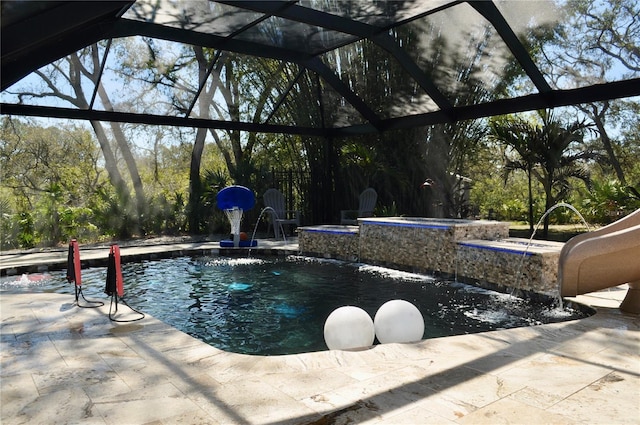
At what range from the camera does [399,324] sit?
3.47m

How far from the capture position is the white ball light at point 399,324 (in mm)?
3477

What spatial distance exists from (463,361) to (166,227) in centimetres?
1074

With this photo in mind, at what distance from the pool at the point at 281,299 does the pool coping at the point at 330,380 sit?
0.83 meters

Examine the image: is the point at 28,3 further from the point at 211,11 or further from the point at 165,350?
the point at 211,11

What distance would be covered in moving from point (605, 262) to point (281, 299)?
11.1 ft

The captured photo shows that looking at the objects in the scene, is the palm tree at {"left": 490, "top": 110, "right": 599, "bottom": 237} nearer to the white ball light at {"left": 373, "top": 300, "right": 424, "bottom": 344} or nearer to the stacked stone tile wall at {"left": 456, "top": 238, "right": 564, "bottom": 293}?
the stacked stone tile wall at {"left": 456, "top": 238, "right": 564, "bottom": 293}

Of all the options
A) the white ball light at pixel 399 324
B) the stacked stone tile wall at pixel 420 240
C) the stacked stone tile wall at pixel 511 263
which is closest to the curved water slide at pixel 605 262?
the stacked stone tile wall at pixel 511 263

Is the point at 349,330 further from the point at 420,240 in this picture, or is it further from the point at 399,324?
the point at 420,240

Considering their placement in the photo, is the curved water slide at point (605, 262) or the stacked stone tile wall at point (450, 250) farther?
the stacked stone tile wall at point (450, 250)

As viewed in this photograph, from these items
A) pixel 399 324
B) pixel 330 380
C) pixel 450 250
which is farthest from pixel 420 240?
pixel 330 380

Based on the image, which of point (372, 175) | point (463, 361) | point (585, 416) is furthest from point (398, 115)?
point (585, 416)

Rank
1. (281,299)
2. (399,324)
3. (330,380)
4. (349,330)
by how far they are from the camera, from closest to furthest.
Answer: (330,380) → (349,330) → (399,324) → (281,299)

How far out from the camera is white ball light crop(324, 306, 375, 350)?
3.35 m

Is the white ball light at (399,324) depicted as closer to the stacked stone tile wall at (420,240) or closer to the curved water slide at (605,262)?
the curved water slide at (605,262)
